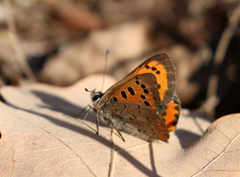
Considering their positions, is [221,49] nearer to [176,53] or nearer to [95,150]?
[176,53]

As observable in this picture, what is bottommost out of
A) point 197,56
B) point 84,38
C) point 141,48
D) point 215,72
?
point 215,72

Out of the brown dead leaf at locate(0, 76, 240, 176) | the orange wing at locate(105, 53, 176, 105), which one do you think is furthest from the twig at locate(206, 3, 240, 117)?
the orange wing at locate(105, 53, 176, 105)

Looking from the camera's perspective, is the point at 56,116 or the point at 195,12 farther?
the point at 195,12

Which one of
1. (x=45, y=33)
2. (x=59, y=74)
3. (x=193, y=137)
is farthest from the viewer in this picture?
(x=45, y=33)

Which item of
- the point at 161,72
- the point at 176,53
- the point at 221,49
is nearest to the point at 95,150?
the point at 161,72

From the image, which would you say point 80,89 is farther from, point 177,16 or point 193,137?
point 177,16

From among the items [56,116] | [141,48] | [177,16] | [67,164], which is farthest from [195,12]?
[67,164]
